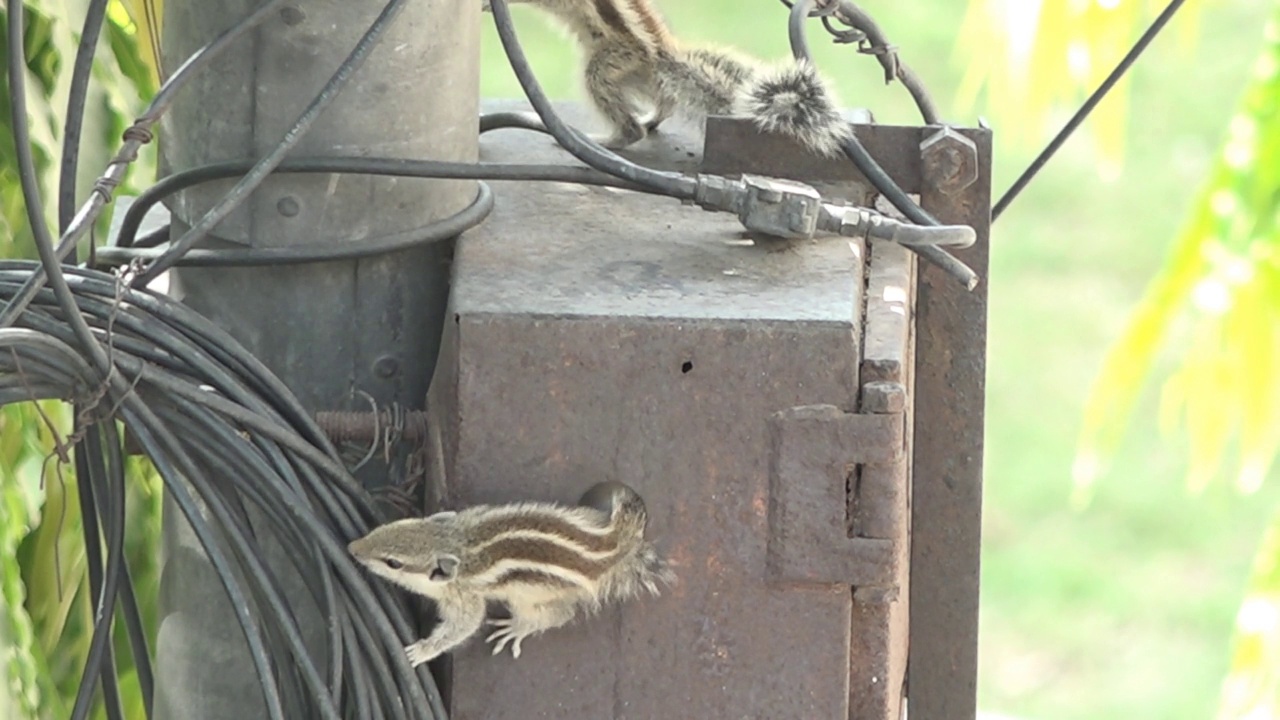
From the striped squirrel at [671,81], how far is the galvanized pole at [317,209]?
0.70ft

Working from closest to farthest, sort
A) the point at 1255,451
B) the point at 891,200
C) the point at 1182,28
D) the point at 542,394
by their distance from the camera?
the point at 542,394 < the point at 891,200 < the point at 1182,28 < the point at 1255,451

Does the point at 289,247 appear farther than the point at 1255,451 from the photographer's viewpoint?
No

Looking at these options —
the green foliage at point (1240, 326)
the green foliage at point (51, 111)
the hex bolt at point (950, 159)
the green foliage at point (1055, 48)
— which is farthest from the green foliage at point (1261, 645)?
the green foliage at point (51, 111)

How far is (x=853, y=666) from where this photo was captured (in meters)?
1.65

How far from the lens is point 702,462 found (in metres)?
1.57

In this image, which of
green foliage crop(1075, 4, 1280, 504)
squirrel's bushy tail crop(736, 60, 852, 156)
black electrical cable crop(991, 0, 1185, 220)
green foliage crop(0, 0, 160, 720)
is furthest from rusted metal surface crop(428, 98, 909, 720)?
green foliage crop(1075, 4, 1280, 504)

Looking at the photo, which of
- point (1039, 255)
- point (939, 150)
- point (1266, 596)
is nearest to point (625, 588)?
point (939, 150)

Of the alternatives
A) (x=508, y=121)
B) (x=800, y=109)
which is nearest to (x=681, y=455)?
(x=800, y=109)

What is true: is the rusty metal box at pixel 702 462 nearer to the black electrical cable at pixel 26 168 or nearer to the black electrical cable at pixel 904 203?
the black electrical cable at pixel 904 203

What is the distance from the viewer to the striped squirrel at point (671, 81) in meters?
1.86

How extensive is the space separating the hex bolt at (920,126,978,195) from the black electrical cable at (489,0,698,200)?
0.28 meters

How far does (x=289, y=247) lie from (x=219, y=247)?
10 centimetres

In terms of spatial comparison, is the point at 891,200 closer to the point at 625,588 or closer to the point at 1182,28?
the point at 625,588

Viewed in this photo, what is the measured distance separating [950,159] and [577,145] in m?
0.39
